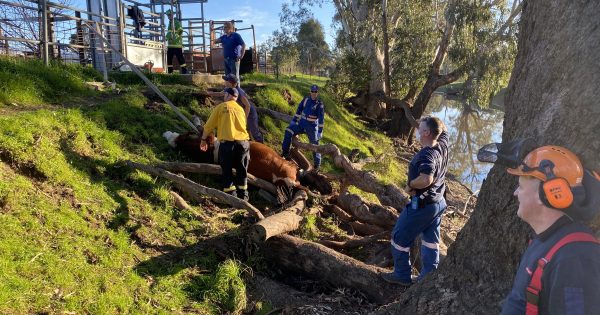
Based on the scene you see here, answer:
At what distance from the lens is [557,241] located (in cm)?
175

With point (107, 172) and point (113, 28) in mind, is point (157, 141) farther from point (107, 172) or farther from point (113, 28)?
point (113, 28)

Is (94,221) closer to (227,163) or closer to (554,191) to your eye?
(227,163)

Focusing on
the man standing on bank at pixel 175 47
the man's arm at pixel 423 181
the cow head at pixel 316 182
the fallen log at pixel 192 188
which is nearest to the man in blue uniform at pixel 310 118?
the cow head at pixel 316 182

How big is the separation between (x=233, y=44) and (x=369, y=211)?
18.0 ft

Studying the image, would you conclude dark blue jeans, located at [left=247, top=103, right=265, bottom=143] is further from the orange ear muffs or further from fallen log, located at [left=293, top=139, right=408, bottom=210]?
the orange ear muffs

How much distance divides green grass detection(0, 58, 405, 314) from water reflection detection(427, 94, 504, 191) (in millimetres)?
13961

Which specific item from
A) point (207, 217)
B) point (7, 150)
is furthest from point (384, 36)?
point (7, 150)

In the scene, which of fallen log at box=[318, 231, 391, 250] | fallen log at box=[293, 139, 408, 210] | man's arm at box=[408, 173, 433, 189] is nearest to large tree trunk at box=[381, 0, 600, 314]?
man's arm at box=[408, 173, 433, 189]

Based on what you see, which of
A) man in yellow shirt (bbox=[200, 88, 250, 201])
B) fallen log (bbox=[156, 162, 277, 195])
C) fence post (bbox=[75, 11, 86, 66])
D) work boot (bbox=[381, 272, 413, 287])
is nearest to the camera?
work boot (bbox=[381, 272, 413, 287])

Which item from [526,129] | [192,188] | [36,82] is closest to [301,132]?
[192,188]

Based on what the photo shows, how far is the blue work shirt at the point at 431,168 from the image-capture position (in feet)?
14.4

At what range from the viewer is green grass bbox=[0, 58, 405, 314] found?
4.12 m

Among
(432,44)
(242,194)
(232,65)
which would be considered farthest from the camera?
(432,44)

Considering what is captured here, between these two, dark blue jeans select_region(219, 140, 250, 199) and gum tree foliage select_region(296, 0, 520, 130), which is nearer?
dark blue jeans select_region(219, 140, 250, 199)
